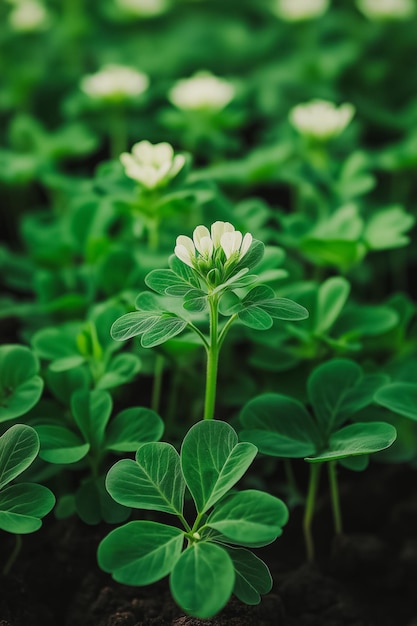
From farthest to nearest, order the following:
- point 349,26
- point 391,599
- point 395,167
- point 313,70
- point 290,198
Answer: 1. point 349,26
2. point 313,70
3. point 290,198
4. point 395,167
5. point 391,599

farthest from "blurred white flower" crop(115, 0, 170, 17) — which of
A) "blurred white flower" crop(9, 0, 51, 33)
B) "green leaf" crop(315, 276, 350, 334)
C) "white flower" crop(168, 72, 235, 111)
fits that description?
"green leaf" crop(315, 276, 350, 334)

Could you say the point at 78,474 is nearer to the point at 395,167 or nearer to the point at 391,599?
the point at 391,599

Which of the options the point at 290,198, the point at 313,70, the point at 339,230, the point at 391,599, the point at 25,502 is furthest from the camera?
the point at 313,70

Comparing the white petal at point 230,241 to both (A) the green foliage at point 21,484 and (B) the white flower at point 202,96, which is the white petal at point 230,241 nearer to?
(A) the green foliage at point 21,484

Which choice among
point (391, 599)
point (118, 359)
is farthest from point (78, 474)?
point (391, 599)

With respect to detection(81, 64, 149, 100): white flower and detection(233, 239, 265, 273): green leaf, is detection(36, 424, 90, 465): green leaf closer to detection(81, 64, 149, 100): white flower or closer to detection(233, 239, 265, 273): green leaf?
detection(233, 239, 265, 273): green leaf

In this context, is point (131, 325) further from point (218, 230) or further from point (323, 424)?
point (323, 424)

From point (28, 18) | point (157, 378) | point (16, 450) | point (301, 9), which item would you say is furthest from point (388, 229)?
point (28, 18)
